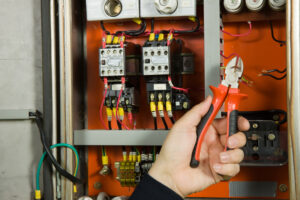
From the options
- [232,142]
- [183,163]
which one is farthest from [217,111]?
[183,163]

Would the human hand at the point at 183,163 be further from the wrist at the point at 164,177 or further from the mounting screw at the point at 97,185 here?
the mounting screw at the point at 97,185

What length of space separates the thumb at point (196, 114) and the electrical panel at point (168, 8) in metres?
0.51

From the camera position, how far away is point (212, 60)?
1.29 m

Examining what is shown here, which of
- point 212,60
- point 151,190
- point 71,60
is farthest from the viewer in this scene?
point 71,60

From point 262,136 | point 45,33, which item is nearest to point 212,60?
point 262,136

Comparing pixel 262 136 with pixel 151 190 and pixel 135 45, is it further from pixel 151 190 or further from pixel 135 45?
pixel 135 45

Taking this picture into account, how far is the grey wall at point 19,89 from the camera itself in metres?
1.49

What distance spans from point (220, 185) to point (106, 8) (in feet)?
3.48

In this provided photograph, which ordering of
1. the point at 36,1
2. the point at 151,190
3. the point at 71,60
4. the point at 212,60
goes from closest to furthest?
1. the point at 151,190
2. the point at 212,60
3. the point at 71,60
4. the point at 36,1

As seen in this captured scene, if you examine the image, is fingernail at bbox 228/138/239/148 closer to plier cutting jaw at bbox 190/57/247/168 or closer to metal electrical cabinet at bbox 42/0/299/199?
plier cutting jaw at bbox 190/57/247/168

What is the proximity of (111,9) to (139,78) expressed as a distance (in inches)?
15.5

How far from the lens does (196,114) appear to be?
1.04m

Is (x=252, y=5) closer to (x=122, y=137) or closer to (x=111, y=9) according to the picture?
(x=111, y=9)

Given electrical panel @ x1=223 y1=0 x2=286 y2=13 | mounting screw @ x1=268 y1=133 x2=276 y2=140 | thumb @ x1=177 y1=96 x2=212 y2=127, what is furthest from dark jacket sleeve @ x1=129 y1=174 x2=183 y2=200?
electrical panel @ x1=223 y1=0 x2=286 y2=13
